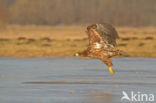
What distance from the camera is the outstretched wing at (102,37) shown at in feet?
58.7

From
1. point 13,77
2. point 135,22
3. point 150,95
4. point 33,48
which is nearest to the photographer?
point 150,95

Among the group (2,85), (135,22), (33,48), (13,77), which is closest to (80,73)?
(13,77)

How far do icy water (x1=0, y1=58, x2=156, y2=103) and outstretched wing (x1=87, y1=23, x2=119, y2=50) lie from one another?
1.49m

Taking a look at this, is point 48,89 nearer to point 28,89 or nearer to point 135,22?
point 28,89

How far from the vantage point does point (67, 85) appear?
18781 millimetres

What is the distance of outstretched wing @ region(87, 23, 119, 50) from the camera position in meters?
17.9

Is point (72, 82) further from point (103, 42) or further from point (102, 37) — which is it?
point (102, 37)

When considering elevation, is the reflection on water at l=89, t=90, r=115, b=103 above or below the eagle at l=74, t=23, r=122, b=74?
below

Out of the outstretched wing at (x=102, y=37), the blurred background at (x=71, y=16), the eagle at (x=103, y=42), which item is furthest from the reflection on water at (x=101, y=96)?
the blurred background at (x=71, y=16)

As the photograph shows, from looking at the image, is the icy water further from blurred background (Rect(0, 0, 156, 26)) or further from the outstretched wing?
blurred background (Rect(0, 0, 156, 26))

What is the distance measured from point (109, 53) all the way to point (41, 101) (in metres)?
4.04

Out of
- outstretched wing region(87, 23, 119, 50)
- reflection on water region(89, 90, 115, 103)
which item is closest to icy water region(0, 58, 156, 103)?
reflection on water region(89, 90, 115, 103)

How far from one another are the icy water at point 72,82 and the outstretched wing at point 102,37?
58.7 inches

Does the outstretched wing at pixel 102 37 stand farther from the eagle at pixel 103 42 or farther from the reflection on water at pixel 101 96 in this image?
the reflection on water at pixel 101 96
